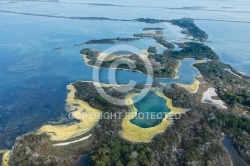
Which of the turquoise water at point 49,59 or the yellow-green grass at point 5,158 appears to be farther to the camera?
the turquoise water at point 49,59

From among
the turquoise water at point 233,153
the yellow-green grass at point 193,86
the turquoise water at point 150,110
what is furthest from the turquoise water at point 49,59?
the turquoise water at point 233,153

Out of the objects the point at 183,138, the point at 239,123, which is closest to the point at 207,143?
the point at 183,138

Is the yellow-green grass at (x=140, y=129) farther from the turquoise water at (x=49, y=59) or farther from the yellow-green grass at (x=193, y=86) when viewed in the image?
the turquoise water at (x=49, y=59)

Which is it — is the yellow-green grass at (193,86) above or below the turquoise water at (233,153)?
above

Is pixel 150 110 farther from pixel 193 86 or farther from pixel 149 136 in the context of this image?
pixel 193 86

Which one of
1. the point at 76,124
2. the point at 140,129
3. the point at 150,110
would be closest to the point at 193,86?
the point at 150,110

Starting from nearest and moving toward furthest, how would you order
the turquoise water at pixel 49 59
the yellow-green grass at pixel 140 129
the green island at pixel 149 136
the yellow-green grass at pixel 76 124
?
1. the green island at pixel 149 136
2. the yellow-green grass at pixel 140 129
3. the yellow-green grass at pixel 76 124
4. the turquoise water at pixel 49 59

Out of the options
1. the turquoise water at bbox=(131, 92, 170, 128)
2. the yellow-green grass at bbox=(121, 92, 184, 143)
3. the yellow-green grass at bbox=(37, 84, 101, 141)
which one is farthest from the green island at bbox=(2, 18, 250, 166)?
the turquoise water at bbox=(131, 92, 170, 128)
